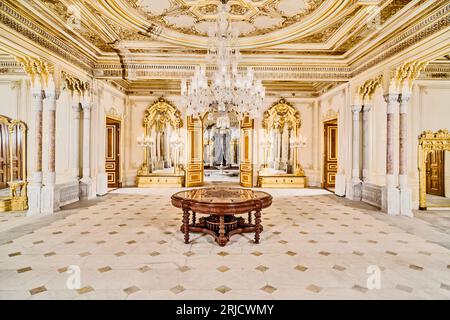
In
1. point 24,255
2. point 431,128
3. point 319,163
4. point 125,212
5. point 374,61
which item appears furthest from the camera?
point 319,163

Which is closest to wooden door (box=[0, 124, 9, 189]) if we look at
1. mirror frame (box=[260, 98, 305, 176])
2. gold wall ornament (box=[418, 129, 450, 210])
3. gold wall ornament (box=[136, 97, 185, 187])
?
gold wall ornament (box=[136, 97, 185, 187])

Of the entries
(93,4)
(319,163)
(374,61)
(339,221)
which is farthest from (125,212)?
(319,163)

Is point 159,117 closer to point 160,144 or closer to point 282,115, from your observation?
point 160,144

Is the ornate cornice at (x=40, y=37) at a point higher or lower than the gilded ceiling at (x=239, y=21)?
lower

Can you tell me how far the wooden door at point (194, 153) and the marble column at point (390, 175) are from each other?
6.92 m

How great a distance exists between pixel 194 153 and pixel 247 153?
2181mm

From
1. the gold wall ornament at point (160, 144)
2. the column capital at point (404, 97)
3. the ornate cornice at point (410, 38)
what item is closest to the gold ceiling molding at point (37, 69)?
the gold wall ornament at point (160, 144)

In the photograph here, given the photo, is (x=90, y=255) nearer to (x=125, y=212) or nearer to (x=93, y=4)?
(x=125, y=212)

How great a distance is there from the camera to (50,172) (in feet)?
21.9

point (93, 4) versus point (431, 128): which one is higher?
point (93, 4)

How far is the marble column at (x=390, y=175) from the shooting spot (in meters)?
6.57

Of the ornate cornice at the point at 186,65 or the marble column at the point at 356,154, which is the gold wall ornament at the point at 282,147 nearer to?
the marble column at the point at 356,154
